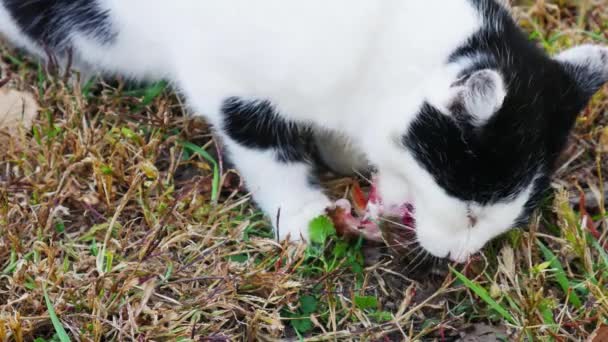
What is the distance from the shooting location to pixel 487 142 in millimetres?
1600

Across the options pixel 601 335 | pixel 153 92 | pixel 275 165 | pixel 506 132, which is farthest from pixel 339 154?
pixel 601 335

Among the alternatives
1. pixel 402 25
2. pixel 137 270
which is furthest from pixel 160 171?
pixel 402 25

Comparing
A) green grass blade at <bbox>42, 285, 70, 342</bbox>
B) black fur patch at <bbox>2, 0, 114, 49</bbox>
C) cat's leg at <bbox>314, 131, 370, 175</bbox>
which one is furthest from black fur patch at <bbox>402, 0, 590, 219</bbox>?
black fur patch at <bbox>2, 0, 114, 49</bbox>

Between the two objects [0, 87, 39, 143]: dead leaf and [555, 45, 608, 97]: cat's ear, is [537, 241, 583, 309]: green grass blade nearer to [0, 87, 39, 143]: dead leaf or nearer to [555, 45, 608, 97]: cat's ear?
[555, 45, 608, 97]: cat's ear

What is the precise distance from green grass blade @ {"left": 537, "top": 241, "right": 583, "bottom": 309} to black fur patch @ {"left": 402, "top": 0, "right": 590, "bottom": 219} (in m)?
0.22

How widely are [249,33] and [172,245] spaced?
1.78ft

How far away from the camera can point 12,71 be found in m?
2.44

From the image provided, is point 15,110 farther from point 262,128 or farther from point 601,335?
point 601,335

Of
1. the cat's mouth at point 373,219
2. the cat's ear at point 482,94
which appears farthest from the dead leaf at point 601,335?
the cat's ear at point 482,94

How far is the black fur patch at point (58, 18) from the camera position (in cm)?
222

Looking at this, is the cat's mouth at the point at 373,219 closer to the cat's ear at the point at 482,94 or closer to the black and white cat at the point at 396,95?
the black and white cat at the point at 396,95

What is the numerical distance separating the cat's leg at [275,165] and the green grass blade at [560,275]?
562 mm

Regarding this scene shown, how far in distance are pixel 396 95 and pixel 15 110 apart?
1104 millimetres

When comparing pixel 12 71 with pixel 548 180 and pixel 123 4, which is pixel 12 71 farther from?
pixel 548 180
